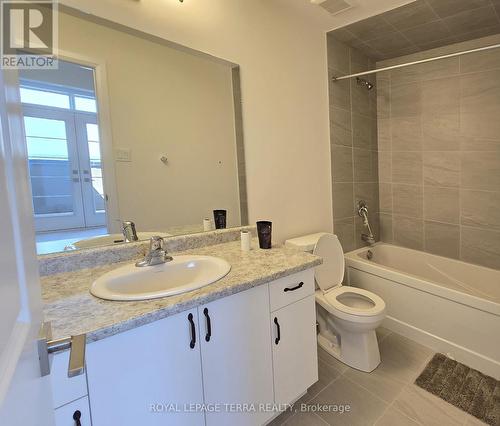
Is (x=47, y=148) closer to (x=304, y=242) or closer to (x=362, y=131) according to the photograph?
(x=304, y=242)

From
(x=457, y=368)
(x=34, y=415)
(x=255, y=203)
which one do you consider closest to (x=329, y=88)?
(x=255, y=203)

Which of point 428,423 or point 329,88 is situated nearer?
point 428,423

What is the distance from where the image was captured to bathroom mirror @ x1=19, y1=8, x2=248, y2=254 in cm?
117

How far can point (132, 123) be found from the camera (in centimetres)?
139

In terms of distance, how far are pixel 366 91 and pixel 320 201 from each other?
4.24 ft

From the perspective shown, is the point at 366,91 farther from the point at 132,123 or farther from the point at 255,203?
the point at 132,123

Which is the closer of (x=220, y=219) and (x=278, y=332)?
(x=278, y=332)

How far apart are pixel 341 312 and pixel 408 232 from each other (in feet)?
5.10

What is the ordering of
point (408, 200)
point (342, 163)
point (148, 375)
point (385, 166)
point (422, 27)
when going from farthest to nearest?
point (385, 166) → point (408, 200) → point (342, 163) → point (422, 27) → point (148, 375)

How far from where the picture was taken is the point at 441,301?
6.30 feet

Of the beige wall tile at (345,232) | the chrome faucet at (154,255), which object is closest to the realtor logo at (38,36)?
the chrome faucet at (154,255)

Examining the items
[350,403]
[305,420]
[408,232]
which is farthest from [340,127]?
[305,420]

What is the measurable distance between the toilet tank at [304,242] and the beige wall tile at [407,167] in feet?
4.44

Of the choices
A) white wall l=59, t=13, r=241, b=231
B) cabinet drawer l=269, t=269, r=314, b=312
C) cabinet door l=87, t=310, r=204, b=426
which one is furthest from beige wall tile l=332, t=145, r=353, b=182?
cabinet door l=87, t=310, r=204, b=426
